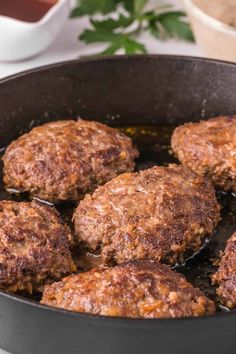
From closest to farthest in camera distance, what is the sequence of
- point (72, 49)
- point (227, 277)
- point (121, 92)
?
point (227, 277) < point (121, 92) < point (72, 49)

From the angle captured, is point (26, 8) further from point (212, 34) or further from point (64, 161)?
point (64, 161)

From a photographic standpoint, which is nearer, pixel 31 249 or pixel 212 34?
pixel 31 249

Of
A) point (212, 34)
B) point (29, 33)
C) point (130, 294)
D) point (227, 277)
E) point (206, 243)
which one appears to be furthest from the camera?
point (29, 33)

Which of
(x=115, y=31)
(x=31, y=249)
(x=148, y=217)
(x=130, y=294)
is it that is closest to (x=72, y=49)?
(x=115, y=31)

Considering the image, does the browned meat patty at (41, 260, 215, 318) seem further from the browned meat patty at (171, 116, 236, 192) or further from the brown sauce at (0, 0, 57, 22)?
the brown sauce at (0, 0, 57, 22)

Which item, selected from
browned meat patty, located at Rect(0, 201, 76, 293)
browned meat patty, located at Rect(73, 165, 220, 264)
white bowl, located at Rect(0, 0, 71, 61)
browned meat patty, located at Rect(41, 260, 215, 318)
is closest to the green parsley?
white bowl, located at Rect(0, 0, 71, 61)
